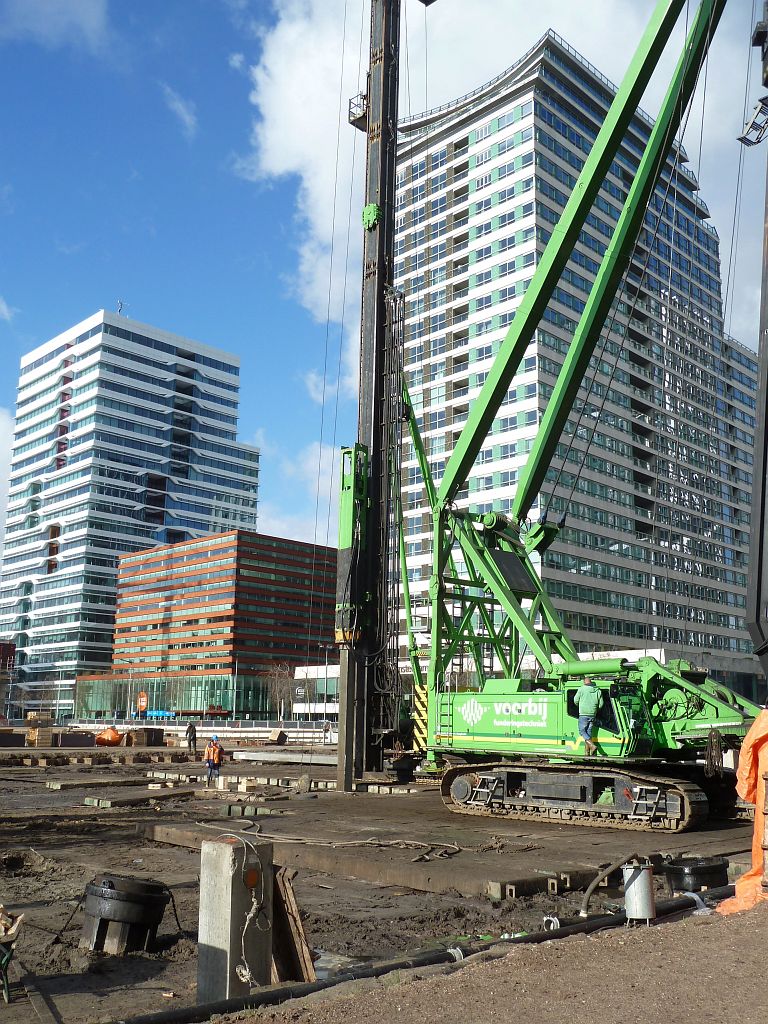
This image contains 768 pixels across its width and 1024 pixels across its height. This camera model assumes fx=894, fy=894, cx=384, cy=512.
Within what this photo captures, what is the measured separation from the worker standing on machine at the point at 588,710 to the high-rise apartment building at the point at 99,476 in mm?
135299

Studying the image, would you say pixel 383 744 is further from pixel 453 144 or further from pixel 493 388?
pixel 453 144

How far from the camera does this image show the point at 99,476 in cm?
14975

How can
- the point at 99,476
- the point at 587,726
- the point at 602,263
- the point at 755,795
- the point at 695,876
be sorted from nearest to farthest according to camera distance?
the point at 755,795, the point at 695,876, the point at 587,726, the point at 602,263, the point at 99,476

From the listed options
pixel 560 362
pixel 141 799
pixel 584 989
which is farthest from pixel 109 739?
pixel 584 989

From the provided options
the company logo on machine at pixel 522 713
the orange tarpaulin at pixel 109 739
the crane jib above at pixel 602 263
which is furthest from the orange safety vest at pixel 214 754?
the orange tarpaulin at pixel 109 739

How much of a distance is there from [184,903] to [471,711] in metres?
10.1

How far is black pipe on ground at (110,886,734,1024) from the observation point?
512 cm

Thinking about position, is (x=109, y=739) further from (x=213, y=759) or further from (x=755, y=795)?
(x=755, y=795)

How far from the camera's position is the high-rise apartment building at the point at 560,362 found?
78000 millimetres

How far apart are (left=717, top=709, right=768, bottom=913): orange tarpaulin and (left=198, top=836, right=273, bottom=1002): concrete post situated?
443cm

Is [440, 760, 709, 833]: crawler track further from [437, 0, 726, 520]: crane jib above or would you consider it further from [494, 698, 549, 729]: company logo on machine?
[437, 0, 726, 520]: crane jib above

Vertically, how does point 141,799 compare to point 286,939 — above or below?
below

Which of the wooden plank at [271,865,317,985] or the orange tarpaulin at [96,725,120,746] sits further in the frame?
the orange tarpaulin at [96,725,120,746]

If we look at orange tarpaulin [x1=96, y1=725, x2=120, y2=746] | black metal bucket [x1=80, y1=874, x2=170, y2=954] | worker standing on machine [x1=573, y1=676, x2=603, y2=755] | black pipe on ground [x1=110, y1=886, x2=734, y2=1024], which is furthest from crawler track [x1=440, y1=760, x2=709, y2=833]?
orange tarpaulin [x1=96, y1=725, x2=120, y2=746]
